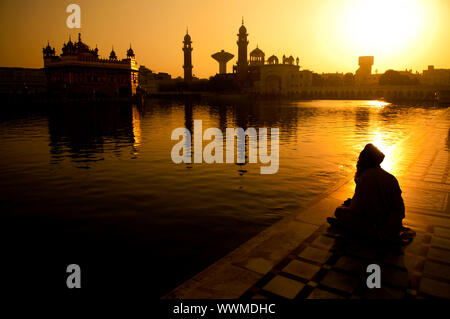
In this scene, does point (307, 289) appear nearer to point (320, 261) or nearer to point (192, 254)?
point (320, 261)

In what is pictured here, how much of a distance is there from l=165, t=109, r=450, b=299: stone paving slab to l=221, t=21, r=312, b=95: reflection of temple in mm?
100885

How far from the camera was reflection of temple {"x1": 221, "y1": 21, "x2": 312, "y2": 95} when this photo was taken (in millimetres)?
103938

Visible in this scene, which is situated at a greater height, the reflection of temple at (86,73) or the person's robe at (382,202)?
the reflection of temple at (86,73)

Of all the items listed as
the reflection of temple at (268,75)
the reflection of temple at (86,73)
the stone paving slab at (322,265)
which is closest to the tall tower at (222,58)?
the reflection of temple at (268,75)

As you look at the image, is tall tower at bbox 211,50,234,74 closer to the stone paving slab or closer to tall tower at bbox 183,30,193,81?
tall tower at bbox 183,30,193,81

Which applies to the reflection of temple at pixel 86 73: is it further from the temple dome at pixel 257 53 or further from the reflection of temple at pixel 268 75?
the temple dome at pixel 257 53

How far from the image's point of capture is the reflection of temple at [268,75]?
4092 inches

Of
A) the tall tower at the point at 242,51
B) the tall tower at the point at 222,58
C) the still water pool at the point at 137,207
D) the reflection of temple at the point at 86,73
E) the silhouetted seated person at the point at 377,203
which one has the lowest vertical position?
the still water pool at the point at 137,207

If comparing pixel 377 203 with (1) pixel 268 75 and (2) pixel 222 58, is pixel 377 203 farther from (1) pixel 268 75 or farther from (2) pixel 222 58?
(2) pixel 222 58

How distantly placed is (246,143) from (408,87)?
318ft

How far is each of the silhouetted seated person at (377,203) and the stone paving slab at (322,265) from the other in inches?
8.5

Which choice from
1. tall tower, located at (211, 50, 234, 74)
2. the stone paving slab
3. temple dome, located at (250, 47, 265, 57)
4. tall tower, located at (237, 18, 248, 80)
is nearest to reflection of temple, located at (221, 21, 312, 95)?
tall tower, located at (237, 18, 248, 80)
